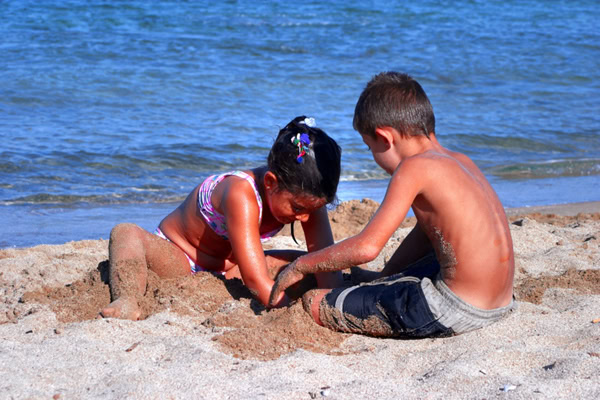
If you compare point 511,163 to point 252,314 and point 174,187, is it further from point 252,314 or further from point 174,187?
point 252,314

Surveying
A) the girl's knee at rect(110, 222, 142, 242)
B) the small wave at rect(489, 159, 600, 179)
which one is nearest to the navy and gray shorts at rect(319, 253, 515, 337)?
the girl's knee at rect(110, 222, 142, 242)

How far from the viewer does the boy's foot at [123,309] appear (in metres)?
2.87

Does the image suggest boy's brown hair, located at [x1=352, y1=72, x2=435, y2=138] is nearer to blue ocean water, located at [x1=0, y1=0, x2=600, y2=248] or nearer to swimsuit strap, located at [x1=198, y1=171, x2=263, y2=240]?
swimsuit strap, located at [x1=198, y1=171, x2=263, y2=240]

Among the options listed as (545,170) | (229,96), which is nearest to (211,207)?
(545,170)

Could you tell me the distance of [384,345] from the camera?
2725mm

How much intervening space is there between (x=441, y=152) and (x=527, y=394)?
99 centimetres

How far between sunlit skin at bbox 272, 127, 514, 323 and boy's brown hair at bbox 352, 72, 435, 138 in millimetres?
34

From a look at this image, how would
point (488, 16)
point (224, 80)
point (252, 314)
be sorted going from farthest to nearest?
1. point (488, 16)
2. point (224, 80)
3. point (252, 314)

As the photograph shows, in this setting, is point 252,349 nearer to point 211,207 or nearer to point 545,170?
point 211,207

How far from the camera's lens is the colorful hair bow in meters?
2.94

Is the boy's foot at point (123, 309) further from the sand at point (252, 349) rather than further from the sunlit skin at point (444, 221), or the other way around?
the sunlit skin at point (444, 221)

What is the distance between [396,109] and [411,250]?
793 mm

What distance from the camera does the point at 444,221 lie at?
8.65 feet

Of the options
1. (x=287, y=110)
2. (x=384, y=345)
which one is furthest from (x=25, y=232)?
(x=287, y=110)
